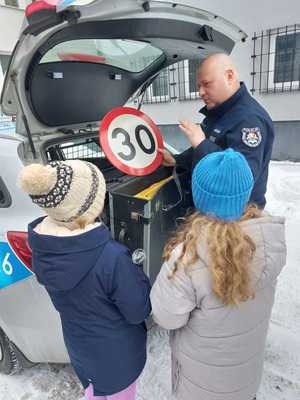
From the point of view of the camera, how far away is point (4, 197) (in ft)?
5.40

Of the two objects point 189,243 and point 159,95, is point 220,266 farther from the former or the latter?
point 159,95

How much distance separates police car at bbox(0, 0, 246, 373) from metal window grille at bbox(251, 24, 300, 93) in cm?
418

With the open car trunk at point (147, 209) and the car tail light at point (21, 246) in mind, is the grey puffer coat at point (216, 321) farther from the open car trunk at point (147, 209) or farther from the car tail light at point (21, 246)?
the car tail light at point (21, 246)

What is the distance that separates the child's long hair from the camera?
1.00 meters

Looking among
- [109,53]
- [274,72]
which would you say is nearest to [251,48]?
[274,72]

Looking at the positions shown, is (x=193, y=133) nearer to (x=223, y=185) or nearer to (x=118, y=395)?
(x=223, y=185)

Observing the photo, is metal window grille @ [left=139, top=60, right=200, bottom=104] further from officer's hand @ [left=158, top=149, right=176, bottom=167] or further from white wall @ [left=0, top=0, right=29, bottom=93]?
officer's hand @ [left=158, top=149, right=176, bottom=167]

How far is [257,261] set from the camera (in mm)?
1052

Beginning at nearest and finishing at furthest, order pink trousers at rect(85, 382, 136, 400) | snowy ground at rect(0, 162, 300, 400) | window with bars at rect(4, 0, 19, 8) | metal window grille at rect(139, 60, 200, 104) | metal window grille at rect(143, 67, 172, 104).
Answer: pink trousers at rect(85, 382, 136, 400) < snowy ground at rect(0, 162, 300, 400) < metal window grille at rect(139, 60, 200, 104) < metal window grille at rect(143, 67, 172, 104) < window with bars at rect(4, 0, 19, 8)

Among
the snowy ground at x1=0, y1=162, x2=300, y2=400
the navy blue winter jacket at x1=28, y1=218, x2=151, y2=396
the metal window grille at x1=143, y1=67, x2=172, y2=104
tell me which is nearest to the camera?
the navy blue winter jacket at x1=28, y1=218, x2=151, y2=396

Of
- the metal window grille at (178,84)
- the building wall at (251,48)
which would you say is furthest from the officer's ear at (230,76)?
the metal window grille at (178,84)

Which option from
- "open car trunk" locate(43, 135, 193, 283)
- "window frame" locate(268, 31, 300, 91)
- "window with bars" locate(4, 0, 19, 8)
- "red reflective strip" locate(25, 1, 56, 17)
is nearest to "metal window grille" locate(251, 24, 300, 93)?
"window frame" locate(268, 31, 300, 91)

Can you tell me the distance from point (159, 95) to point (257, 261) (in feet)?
22.3

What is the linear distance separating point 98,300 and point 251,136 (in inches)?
40.2
